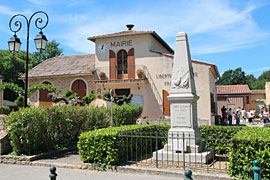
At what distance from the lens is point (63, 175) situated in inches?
253

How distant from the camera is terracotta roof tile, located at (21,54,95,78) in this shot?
22741mm

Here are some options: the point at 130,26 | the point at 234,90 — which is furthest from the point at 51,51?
the point at 234,90

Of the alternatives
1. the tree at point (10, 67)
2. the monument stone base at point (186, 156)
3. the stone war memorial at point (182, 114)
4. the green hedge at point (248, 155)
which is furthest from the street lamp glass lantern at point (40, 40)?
the tree at point (10, 67)

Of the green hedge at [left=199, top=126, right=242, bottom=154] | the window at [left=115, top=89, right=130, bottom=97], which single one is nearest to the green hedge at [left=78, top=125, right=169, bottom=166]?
the green hedge at [left=199, top=126, right=242, bottom=154]

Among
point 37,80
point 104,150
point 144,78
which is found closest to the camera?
point 104,150

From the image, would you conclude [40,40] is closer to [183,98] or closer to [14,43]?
[14,43]

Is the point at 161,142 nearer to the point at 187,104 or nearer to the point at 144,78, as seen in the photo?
the point at 187,104

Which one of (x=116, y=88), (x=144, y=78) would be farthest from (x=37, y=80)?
(x=144, y=78)

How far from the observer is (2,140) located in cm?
831

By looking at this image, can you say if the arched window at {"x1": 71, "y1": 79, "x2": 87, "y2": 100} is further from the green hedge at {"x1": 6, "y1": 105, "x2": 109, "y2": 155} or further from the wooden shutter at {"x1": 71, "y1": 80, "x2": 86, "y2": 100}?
the green hedge at {"x1": 6, "y1": 105, "x2": 109, "y2": 155}

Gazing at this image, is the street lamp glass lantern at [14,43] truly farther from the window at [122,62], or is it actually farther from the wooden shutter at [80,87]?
the wooden shutter at [80,87]

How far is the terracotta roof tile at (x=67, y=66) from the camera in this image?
74.6 feet

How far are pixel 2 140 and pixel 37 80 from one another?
16.6m

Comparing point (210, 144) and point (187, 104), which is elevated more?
point (187, 104)
